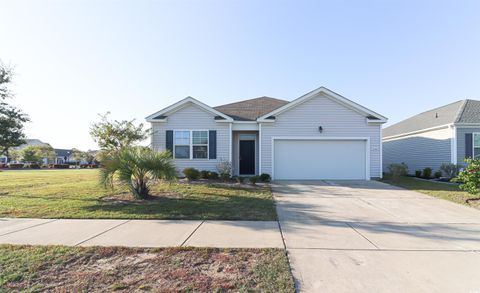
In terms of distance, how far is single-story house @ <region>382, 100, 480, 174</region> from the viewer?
14690mm

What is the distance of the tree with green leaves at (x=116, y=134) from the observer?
46.7ft

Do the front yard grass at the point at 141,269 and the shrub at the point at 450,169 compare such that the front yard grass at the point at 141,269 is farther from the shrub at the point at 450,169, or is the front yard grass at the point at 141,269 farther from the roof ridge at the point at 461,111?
the roof ridge at the point at 461,111

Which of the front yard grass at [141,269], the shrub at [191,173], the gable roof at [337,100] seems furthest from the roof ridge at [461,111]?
the front yard grass at [141,269]

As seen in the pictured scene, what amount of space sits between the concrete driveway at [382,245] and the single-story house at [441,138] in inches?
342

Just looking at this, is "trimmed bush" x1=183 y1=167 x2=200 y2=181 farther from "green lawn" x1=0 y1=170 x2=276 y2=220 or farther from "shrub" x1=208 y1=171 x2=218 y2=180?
"green lawn" x1=0 y1=170 x2=276 y2=220

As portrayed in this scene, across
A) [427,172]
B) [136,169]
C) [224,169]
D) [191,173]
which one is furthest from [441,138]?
[136,169]

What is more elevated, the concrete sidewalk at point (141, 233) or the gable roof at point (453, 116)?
the gable roof at point (453, 116)

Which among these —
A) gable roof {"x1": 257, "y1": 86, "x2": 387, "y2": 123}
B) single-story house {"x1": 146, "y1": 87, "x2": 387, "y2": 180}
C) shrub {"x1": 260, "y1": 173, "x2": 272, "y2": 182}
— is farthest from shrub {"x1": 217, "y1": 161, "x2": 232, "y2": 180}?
gable roof {"x1": 257, "y1": 86, "x2": 387, "y2": 123}

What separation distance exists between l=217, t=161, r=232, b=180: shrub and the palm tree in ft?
15.2

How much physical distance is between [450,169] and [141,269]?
1623cm

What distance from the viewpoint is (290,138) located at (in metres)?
14.4

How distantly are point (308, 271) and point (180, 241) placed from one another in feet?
7.48

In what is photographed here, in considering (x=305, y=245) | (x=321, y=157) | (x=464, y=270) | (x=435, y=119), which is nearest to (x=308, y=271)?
(x=305, y=245)

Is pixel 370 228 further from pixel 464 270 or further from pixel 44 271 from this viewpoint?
pixel 44 271
